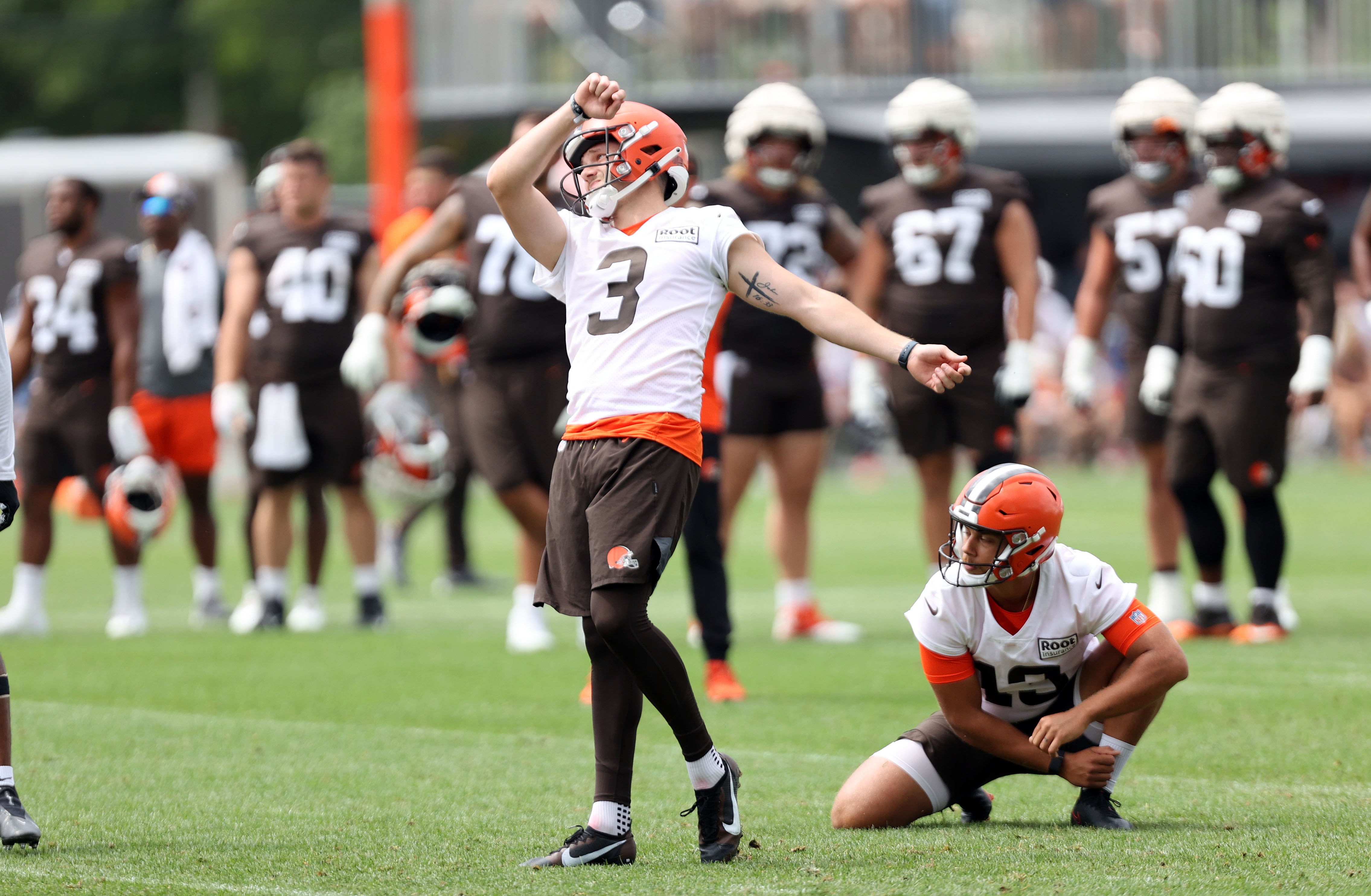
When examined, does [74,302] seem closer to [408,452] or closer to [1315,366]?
[408,452]

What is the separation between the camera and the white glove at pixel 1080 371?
903 centimetres

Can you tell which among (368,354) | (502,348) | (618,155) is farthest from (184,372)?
(618,155)

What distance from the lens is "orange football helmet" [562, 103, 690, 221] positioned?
4582 millimetres

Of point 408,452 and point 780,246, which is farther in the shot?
point 408,452

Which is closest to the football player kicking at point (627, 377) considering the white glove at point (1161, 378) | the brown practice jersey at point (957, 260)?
the brown practice jersey at point (957, 260)

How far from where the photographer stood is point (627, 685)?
14.9ft

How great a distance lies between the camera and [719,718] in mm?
6516

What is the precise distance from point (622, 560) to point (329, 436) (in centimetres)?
520

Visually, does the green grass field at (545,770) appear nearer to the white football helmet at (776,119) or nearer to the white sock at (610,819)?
the white sock at (610,819)

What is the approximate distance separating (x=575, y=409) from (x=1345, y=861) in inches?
83.5

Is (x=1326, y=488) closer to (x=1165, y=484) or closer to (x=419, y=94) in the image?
(x=1165, y=484)

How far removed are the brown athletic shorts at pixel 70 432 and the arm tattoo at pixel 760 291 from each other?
5.84 metres

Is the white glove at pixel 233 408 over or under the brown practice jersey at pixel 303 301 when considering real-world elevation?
under

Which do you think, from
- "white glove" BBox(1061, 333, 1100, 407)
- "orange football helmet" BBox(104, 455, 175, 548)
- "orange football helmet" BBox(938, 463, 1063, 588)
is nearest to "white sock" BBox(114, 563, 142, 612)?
"orange football helmet" BBox(104, 455, 175, 548)
